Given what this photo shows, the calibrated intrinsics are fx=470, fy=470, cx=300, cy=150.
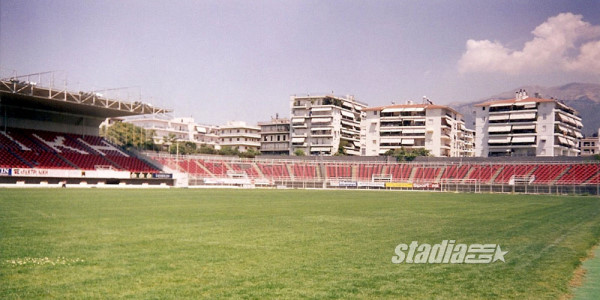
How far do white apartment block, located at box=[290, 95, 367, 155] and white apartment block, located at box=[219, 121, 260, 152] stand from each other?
17873 mm

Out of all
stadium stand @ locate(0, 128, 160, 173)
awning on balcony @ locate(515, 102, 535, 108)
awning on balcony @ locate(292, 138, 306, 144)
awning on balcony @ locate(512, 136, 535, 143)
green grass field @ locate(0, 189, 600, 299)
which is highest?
awning on balcony @ locate(515, 102, 535, 108)

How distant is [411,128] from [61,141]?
234 ft

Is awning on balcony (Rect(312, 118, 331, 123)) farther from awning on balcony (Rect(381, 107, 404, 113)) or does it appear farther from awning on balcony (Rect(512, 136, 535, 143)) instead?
awning on balcony (Rect(512, 136, 535, 143))

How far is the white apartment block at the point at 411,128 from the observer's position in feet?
335

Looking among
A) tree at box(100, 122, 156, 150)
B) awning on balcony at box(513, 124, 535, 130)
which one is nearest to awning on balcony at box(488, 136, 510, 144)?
awning on balcony at box(513, 124, 535, 130)

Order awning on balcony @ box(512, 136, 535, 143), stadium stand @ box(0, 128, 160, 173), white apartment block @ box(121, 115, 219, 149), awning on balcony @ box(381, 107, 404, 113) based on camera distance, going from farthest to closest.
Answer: white apartment block @ box(121, 115, 219, 149)
awning on balcony @ box(381, 107, 404, 113)
awning on balcony @ box(512, 136, 535, 143)
stadium stand @ box(0, 128, 160, 173)

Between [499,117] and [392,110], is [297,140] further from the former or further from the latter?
[499,117]

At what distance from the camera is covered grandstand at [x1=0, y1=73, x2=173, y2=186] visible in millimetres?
47438

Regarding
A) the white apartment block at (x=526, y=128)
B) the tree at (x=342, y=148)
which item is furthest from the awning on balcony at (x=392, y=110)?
the white apartment block at (x=526, y=128)

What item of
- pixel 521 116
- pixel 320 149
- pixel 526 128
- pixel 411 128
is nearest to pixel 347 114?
pixel 320 149

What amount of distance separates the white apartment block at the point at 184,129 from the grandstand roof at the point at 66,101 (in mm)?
63938

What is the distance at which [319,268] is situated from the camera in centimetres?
930

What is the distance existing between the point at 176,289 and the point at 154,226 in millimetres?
8905

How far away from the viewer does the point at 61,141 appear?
5719cm
